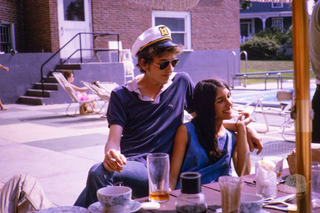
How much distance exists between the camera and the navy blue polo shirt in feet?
8.02

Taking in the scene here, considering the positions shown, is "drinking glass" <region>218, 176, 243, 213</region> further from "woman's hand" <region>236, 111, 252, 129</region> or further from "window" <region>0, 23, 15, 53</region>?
"window" <region>0, 23, 15, 53</region>

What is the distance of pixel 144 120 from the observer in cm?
249

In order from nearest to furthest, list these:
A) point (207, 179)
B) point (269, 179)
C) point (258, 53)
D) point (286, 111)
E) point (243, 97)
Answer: point (269, 179)
point (207, 179)
point (286, 111)
point (243, 97)
point (258, 53)

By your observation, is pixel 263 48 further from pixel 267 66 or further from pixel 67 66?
pixel 67 66

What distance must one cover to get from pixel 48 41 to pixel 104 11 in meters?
2.51

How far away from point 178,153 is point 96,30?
1350 centimetres

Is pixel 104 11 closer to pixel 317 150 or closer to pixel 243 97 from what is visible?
Result: pixel 243 97

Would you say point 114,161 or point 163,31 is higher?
point 163,31

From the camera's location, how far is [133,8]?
53.1 ft

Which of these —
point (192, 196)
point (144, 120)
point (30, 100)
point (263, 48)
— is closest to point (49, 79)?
point (30, 100)

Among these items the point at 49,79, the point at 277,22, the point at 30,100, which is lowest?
the point at 30,100

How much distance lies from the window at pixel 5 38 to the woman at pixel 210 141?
14047 millimetres

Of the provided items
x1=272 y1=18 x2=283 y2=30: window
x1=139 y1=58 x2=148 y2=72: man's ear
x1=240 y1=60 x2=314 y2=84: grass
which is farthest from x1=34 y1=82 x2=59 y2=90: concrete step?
x1=272 y1=18 x2=283 y2=30: window


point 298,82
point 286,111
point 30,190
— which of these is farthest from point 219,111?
point 286,111
